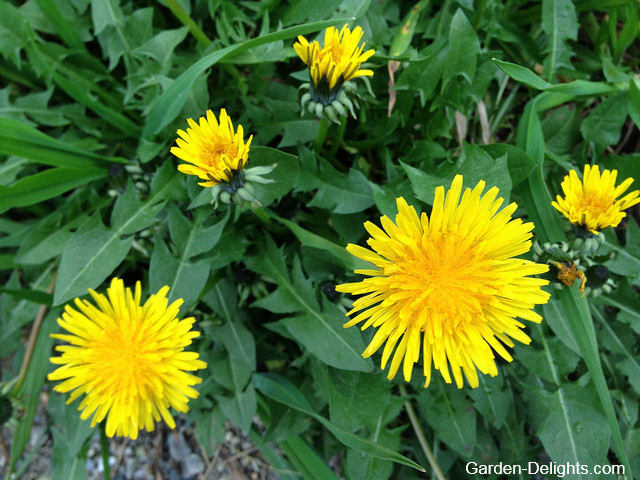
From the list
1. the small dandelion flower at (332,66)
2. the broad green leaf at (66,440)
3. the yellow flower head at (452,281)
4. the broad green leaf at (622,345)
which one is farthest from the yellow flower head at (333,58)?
the broad green leaf at (66,440)

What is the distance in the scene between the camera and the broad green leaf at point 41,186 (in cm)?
177

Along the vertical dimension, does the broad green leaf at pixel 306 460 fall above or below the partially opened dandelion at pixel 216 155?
below

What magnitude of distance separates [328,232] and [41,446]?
2.19 meters

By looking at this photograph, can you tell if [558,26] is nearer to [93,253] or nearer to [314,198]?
[314,198]

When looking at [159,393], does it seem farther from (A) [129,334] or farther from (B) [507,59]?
(B) [507,59]

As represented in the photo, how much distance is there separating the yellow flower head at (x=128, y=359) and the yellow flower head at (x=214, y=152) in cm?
46

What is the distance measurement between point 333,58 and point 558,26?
1.36 m

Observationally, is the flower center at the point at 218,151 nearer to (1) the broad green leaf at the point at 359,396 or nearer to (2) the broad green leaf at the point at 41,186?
(2) the broad green leaf at the point at 41,186

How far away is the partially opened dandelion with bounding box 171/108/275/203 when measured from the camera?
140 centimetres

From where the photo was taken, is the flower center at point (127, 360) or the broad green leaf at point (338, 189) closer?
the flower center at point (127, 360)

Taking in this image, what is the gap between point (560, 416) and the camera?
Result: 76.6 inches

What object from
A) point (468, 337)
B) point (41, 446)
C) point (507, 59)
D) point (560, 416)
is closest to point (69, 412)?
point (41, 446)

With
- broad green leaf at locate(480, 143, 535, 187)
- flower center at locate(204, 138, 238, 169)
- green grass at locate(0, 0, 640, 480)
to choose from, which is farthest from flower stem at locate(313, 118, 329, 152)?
broad green leaf at locate(480, 143, 535, 187)

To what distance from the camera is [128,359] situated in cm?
157
